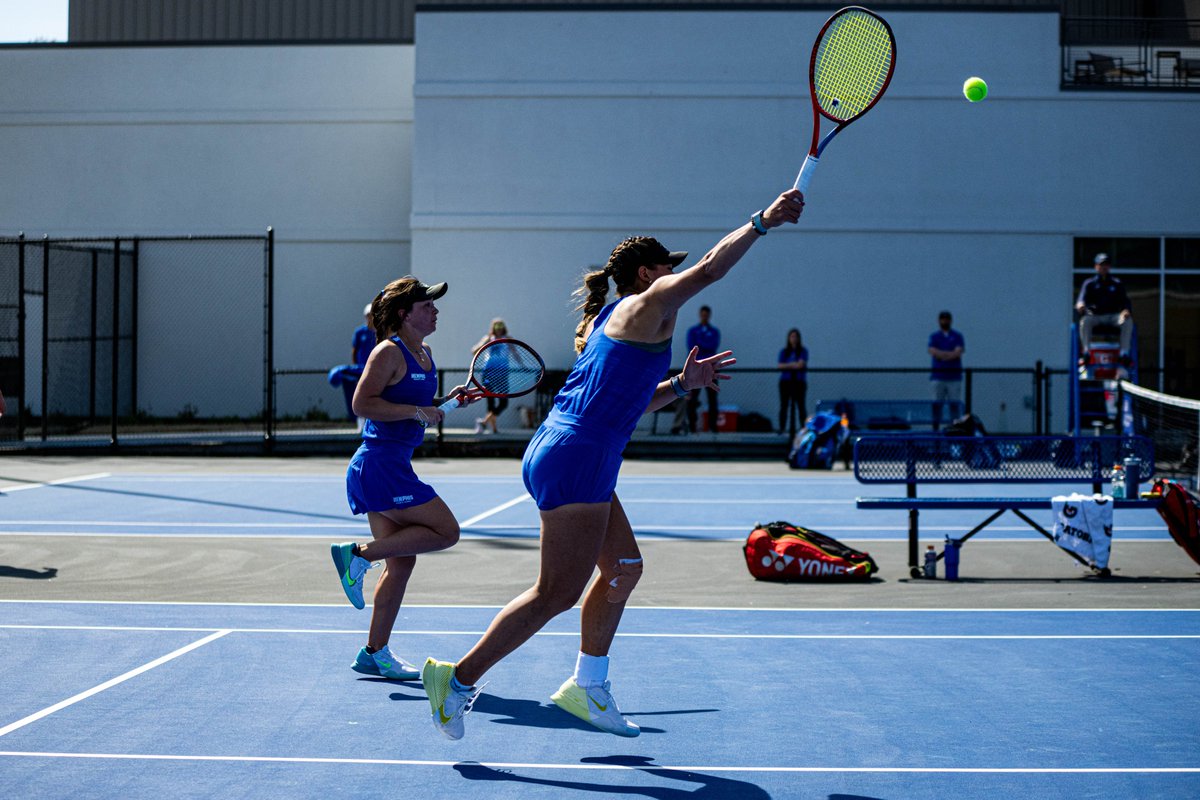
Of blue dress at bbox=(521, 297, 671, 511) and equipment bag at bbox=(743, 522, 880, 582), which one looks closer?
blue dress at bbox=(521, 297, 671, 511)

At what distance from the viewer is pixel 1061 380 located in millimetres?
23922

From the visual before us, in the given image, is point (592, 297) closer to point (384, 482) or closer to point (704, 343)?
point (384, 482)

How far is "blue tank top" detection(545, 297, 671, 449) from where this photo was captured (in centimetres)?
493

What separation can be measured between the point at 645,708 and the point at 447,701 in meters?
1.18

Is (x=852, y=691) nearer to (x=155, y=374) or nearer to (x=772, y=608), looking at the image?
(x=772, y=608)

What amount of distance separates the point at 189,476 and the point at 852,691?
43.2 feet

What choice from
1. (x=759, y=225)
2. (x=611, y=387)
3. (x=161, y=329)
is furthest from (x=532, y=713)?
(x=161, y=329)

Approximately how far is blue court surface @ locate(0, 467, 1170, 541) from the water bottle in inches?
68.7

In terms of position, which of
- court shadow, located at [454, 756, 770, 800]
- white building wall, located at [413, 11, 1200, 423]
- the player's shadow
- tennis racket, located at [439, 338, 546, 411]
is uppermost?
white building wall, located at [413, 11, 1200, 423]

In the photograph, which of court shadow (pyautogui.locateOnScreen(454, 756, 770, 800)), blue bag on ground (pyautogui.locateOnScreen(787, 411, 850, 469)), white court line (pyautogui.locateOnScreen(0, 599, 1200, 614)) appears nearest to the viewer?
court shadow (pyautogui.locateOnScreen(454, 756, 770, 800))

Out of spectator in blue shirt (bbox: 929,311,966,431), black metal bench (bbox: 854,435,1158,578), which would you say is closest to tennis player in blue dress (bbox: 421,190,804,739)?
black metal bench (bbox: 854,435,1158,578)

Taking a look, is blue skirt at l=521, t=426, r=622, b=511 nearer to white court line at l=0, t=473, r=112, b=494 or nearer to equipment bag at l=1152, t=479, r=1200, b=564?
equipment bag at l=1152, t=479, r=1200, b=564

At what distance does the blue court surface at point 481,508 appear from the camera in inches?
476

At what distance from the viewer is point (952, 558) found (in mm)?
9469
